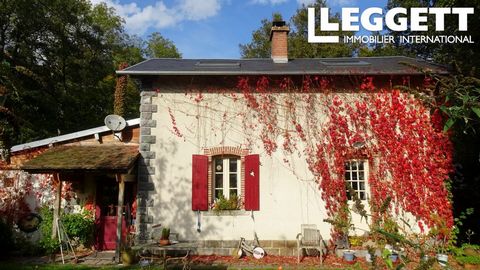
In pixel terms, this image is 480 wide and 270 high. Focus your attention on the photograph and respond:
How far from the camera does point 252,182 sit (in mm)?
8523

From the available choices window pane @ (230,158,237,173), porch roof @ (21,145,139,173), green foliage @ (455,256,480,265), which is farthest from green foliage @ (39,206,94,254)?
green foliage @ (455,256,480,265)

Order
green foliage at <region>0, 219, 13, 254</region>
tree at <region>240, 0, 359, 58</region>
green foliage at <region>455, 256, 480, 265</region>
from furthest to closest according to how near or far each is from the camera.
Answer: tree at <region>240, 0, 359, 58</region> < green foliage at <region>0, 219, 13, 254</region> < green foliage at <region>455, 256, 480, 265</region>

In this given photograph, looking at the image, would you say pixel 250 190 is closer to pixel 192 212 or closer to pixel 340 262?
pixel 192 212

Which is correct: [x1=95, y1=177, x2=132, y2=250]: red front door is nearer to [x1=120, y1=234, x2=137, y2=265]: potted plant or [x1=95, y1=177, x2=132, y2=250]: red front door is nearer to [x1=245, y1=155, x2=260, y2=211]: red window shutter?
[x1=120, y1=234, x2=137, y2=265]: potted plant

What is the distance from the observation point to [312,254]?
323 inches

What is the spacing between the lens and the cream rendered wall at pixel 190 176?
846cm

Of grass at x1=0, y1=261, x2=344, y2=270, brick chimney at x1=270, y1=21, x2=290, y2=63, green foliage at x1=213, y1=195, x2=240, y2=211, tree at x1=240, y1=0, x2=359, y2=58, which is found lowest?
grass at x1=0, y1=261, x2=344, y2=270

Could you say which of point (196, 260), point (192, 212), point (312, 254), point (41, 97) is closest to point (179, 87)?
point (192, 212)

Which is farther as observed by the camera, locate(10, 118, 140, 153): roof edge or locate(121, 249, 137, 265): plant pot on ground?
locate(10, 118, 140, 153): roof edge

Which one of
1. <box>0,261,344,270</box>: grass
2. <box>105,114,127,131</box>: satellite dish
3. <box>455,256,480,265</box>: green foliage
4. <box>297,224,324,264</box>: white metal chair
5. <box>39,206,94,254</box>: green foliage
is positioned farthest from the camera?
<box>105,114,127,131</box>: satellite dish

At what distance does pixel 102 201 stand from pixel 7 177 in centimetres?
260

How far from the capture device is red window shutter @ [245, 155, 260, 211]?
8.46 metres

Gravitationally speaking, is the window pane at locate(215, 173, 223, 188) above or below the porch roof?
below

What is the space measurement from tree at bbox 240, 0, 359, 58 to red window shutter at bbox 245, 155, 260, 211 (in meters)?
14.1
